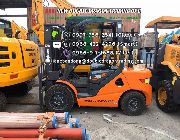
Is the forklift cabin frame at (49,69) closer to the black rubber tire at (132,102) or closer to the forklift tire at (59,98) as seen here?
the forklift tire at (59,98)

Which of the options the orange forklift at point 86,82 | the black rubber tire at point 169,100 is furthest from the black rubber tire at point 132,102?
the black rubber tire at point 169,100

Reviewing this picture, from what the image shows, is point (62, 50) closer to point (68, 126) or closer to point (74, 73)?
point (74, 73)

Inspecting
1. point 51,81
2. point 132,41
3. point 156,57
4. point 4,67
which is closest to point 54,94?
point 51,81

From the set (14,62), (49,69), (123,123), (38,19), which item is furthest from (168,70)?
(38,19)

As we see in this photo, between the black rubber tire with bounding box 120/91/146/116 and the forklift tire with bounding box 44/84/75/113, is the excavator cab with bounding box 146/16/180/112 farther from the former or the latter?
the forklift tire with bounding box 44/84/75/113

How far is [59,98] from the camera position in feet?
18.6

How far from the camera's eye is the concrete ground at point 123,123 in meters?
4.57

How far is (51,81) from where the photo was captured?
230 inches

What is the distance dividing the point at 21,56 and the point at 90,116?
202 cm

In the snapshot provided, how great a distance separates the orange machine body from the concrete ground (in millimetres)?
267

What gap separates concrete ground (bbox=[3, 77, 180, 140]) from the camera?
457 centimetres

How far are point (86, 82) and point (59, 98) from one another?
71 cm

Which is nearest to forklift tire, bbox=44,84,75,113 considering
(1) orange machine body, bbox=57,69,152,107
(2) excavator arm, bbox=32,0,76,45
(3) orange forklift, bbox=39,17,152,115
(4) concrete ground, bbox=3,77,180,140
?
(3) orange forklift, bbox=39,17,152,115

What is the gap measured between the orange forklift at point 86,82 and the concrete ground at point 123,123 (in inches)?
9.4
